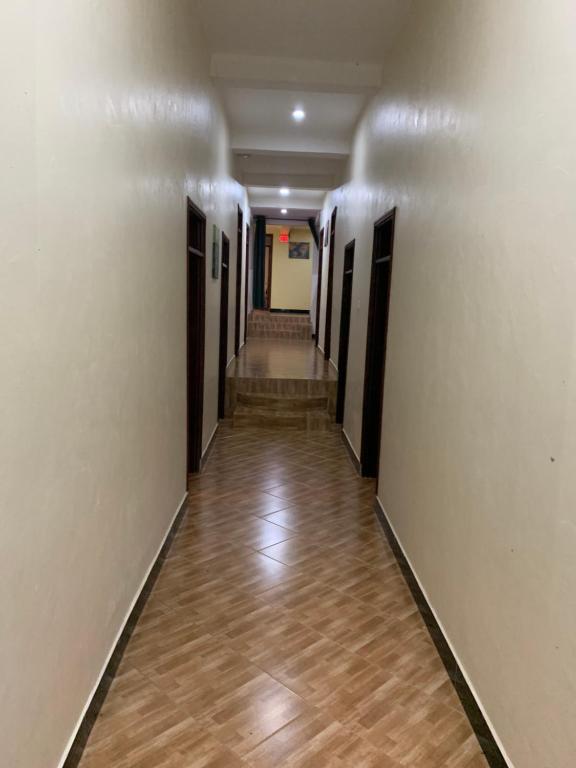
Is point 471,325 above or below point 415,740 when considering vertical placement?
above

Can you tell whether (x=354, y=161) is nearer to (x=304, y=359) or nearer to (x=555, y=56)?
(x=304, y=359)

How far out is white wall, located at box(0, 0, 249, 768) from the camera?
4.81ft

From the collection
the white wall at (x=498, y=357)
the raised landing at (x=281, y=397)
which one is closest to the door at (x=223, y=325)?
the raised landing at (x=281, y=397)

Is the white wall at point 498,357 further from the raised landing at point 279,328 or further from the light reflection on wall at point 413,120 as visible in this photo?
the raised landing at point 279,328

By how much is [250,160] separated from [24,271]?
25.8ft

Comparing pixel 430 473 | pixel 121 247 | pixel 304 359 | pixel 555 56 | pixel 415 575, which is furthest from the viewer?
pixel 304 359

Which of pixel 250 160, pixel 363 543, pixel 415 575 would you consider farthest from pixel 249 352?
pixel 415 575

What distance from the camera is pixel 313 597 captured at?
3.17 meters

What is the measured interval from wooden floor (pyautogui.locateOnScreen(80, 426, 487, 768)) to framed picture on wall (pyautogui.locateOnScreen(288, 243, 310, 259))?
14.8 meters

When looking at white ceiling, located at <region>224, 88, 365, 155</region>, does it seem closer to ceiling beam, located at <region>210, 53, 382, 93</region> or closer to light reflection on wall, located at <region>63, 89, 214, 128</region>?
ceiling beam, located at <region>210, 53, 382, 93</region>

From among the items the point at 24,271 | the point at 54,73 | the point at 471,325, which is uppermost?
the point at 54,73

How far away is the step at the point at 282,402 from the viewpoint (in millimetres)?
7348

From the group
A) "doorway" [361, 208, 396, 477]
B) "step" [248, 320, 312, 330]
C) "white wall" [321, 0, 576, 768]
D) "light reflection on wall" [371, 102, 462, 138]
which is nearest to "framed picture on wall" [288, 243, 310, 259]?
"step" [248, 320, 312, 330]

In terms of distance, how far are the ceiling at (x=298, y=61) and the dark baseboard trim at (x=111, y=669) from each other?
363 centimetres
